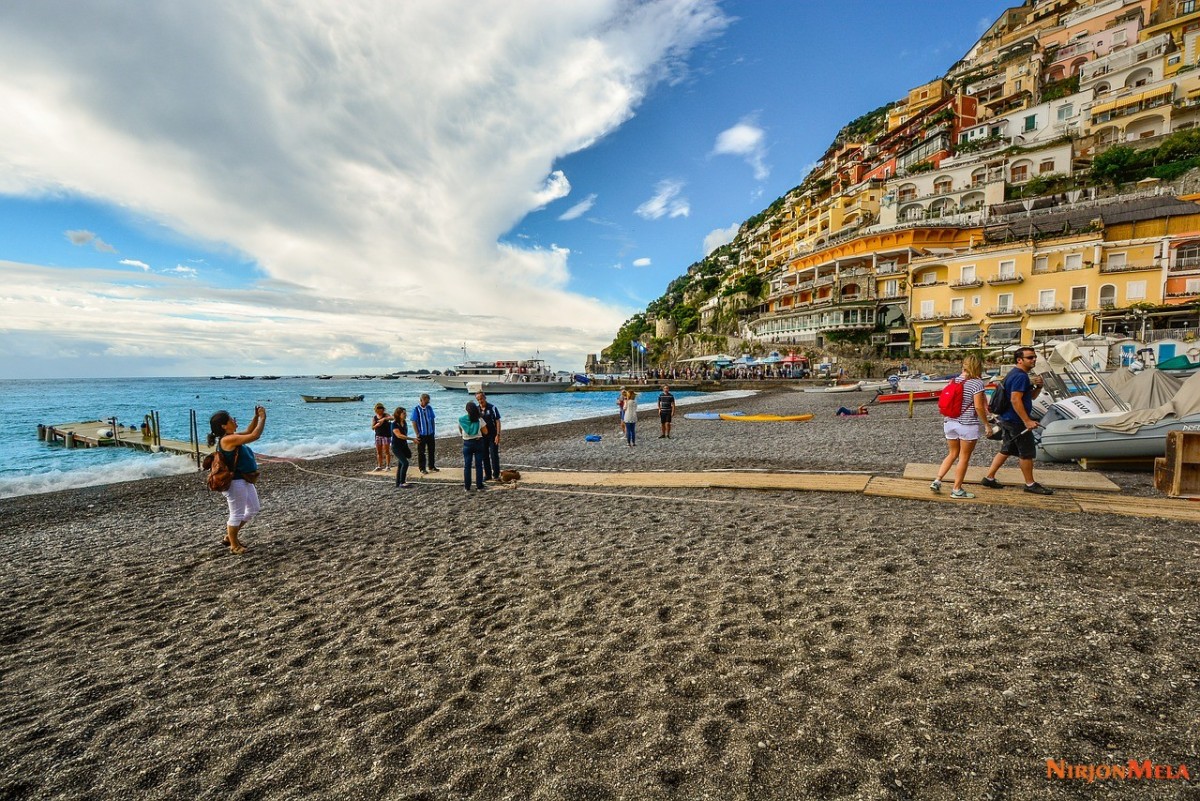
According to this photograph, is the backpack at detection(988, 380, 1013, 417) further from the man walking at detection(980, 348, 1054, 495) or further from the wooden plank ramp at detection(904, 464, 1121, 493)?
the wooden plank ramp at detection(904, 464, 1121, 493)

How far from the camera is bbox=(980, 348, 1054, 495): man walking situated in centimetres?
682

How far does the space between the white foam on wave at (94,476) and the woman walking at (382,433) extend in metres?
7.99

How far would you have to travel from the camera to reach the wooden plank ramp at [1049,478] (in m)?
7.56

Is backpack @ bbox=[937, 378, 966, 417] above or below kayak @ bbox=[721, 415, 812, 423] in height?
above

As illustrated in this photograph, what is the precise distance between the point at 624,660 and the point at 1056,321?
164 feet

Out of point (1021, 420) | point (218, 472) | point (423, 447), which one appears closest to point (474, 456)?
point (423, 447)

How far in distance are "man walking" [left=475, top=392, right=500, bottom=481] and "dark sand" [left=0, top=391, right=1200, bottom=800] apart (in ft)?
10.3

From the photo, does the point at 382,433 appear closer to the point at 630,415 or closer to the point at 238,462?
the point at 238,462

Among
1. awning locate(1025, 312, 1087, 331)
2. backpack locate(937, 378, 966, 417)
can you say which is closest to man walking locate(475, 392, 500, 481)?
backpack locate(937, 378, 966, 417)

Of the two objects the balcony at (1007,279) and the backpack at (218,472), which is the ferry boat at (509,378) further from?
the backpack at (218,472)

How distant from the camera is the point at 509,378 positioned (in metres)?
73.7

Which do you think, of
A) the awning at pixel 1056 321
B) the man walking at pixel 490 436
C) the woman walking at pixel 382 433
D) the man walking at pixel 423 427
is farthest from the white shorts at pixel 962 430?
the awning at pixel 1056 321

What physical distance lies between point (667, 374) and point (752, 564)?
230 ft

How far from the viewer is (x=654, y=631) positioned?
4086mm
